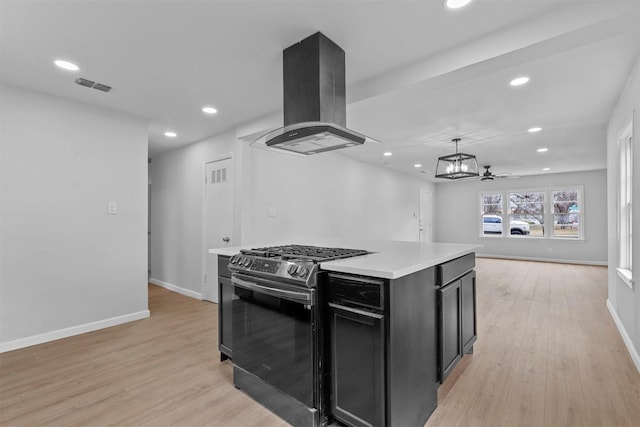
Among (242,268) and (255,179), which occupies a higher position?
(255,179)

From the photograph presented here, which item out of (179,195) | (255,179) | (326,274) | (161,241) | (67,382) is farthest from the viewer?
(161,241)

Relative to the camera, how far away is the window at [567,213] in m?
8.02

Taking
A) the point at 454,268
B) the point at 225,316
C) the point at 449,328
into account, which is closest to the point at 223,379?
the point at 225,316

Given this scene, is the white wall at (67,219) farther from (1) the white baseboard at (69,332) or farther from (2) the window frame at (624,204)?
(2) the window frame at (624,204)

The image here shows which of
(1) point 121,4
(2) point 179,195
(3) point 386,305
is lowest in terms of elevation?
(3) point 386,305

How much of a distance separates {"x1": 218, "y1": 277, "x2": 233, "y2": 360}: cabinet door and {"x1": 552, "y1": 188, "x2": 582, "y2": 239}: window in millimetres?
9137

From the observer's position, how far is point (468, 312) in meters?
2.49

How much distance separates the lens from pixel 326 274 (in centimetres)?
173

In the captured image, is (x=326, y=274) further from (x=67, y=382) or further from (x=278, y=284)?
(x=67, y=382)

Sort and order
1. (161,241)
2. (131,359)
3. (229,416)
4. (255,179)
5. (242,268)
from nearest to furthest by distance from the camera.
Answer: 1. (229,416)
2. (242,268)
3. (131,359)
4. (255,179)
5. (161,241)

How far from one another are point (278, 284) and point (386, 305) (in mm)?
644

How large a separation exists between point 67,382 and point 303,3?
2.96 meters

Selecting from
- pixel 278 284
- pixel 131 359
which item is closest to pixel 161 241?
pixel 131 359

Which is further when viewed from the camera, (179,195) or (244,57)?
(179,195)
